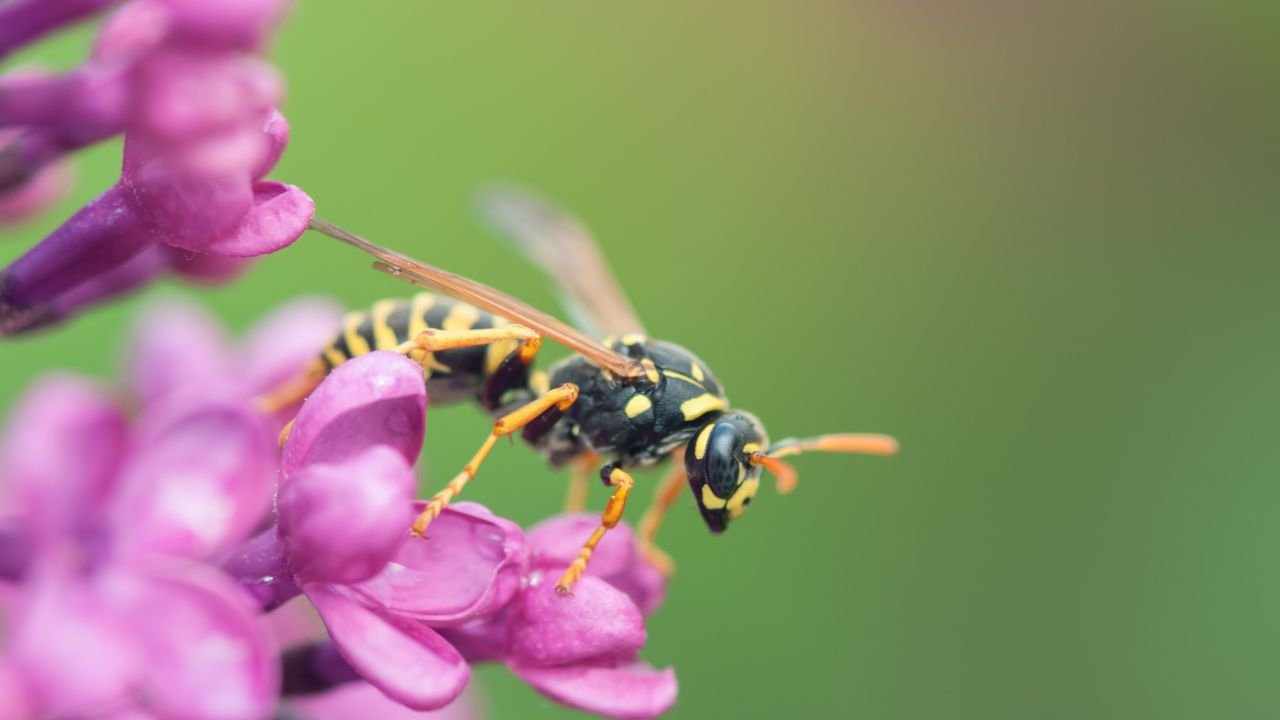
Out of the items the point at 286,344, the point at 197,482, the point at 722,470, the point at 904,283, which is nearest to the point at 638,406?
the point at 722,470

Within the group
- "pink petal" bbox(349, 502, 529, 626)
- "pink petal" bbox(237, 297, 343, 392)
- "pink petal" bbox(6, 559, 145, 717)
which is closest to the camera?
"pink petal" bbox(6, 559, 145, 717)

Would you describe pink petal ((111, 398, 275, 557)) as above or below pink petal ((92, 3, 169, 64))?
below

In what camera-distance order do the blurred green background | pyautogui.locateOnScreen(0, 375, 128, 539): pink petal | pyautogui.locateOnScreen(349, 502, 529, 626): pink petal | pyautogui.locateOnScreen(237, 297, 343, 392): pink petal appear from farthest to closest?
the blurred green background, pyautogui.locateOnScreen(237, 297, 343, 392): pink petal, pyautogui.locateOnScreen(0, 375, 128, 539): pink petal, pyautogui.locateOnScreen(349, 502, 529, 626): pink petal

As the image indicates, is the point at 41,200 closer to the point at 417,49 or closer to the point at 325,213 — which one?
the point at 325,213

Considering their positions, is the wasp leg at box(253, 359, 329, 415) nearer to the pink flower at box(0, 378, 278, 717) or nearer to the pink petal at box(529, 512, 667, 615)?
the pink flower at box(0, 378, 278, 717)

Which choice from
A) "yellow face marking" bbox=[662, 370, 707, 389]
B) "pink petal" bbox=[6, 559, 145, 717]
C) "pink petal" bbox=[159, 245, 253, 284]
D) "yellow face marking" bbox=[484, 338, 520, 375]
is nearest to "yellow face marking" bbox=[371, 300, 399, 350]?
"yellow face marking" bbox=[484, 338, 520, 375]

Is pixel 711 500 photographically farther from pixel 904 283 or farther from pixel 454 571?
pixel 904 283

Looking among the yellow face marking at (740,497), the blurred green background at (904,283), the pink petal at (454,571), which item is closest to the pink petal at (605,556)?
the pink petal at (454,571)
